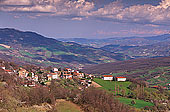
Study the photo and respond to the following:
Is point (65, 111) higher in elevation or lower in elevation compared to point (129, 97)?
higher

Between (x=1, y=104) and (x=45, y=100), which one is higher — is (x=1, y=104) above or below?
above

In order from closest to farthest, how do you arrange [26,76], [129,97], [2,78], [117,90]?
[2,78]
[129,97]
[117,90]
[26,76]

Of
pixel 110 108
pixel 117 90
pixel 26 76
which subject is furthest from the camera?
pixel 26 76

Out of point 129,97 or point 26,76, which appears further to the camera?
point 26,76

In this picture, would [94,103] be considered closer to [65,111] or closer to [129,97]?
[65,111]

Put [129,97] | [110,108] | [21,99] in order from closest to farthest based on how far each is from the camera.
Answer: [21,99]
[110,108]
[129,97]

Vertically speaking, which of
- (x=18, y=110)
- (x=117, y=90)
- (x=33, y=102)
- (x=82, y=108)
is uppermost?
(x=18, y=110)

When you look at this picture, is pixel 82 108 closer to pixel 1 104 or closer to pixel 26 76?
pixel 1 104

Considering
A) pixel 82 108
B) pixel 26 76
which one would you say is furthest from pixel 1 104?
pixel 26 76

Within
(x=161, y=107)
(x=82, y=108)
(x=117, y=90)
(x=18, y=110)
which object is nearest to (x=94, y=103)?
(x=82, y=108)
